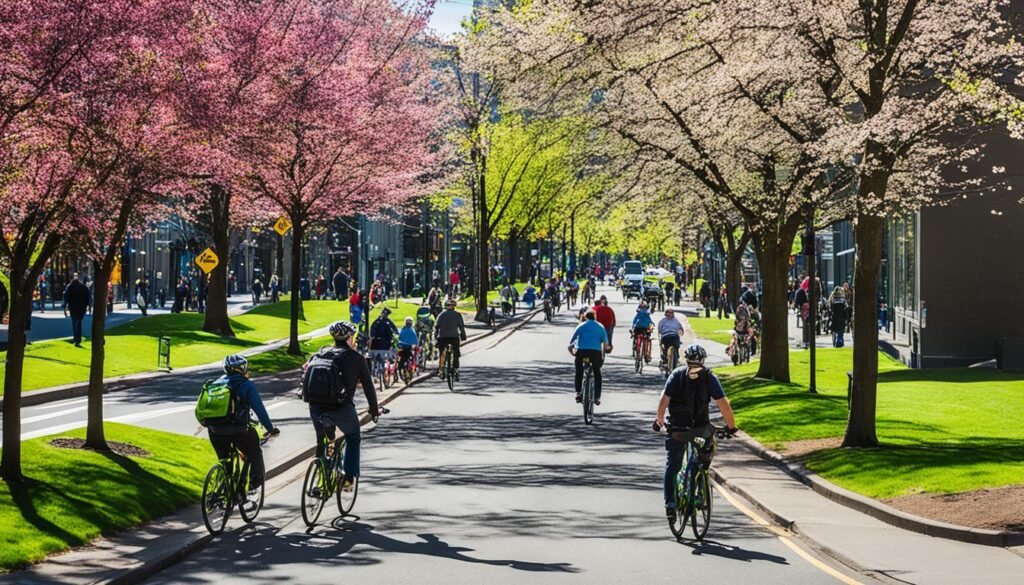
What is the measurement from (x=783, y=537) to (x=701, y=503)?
3.57 feet

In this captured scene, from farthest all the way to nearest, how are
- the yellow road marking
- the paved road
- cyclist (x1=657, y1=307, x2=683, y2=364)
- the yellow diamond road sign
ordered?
the yellow diamond road sign
cyclist (x1=657, y1=307, x2=683, y2=364)
the paved road
the yellow road marking

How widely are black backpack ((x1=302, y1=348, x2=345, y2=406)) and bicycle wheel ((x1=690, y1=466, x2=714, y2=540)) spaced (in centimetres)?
354

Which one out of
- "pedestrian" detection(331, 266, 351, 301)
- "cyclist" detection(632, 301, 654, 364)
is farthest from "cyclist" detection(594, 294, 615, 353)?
"pedestrian" detection(331, 266, 351, 301)

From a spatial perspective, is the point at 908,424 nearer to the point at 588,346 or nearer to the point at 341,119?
the point at 588,346

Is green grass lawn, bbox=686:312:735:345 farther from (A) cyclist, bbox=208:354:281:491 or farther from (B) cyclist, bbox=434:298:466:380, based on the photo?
(A) cyclist, bbox=208:354:281:491

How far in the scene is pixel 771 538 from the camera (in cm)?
1402

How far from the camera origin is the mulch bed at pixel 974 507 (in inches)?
553

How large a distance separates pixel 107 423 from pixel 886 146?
11325mm

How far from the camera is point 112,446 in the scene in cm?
1802

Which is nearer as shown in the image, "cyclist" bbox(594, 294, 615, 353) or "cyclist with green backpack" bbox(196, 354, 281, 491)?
Result: "cyclist with green backpack" bbox(196, 354, 281, 491)

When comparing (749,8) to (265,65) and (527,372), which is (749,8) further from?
(527,372)

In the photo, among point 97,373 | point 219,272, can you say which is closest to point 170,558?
point 97,373

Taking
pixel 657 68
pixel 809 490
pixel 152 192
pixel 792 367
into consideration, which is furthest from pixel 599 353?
pixel 792 367

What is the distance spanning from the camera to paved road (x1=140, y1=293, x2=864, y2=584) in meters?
11.9
